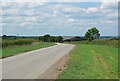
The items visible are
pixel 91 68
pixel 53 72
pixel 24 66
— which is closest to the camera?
pixel 53 72

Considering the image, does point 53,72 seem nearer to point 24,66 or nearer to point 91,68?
point 91,68

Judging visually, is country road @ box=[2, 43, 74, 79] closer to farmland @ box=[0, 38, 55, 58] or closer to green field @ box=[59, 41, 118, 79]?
green field @ box=[59, 41, 118, 79]

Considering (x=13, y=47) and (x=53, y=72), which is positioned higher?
(x=53, y=72)

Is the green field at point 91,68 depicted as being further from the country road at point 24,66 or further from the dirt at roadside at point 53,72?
the country road at point 24,66

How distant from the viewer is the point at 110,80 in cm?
1479

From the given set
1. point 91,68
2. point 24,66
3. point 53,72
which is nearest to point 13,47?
point 24,66

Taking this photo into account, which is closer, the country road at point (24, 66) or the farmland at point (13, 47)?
the country road at point (24, 66)

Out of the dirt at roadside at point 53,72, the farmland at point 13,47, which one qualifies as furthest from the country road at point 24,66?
the farmland at point 13,47

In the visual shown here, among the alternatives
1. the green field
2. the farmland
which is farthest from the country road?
the farmland

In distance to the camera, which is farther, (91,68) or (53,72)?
(91,68)

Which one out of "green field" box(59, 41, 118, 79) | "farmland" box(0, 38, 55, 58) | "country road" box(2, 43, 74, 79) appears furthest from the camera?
"farmland" box(0, 38, 55, 58)

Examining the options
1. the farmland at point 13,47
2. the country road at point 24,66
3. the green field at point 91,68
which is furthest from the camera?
the farmland at point 13,47

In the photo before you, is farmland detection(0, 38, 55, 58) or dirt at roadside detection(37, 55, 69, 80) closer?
dirt at roadside detection(37, 55, 69, 80)

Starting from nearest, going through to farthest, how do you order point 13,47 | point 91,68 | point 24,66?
point 91,68 → point 24,66 → point 13,47
